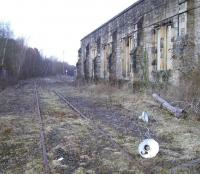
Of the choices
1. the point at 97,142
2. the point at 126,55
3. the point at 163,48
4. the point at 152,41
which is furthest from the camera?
the point at 126,55

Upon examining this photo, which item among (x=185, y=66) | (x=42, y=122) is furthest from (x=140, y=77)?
(x=42, y=122)

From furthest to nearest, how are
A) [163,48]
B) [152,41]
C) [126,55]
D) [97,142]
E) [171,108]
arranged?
[126,55] → [152,41] → [163,48] → [171,108] → [97,142]

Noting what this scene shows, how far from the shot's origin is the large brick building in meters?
13.9

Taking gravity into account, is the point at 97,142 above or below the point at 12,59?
below

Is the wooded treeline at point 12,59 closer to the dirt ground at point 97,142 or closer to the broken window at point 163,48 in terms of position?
the broken window at point 163,48

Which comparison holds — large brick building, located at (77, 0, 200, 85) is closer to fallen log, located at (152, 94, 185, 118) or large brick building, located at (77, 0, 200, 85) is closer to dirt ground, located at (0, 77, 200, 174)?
fallen log, located at (152, 94, 185, 118)

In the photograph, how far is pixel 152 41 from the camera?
18.4m

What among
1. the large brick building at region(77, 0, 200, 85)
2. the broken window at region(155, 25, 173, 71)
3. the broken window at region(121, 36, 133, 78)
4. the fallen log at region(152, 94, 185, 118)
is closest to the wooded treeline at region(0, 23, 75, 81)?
the large brick building at region(77, 0, 200, 85)

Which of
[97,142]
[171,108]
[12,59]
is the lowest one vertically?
[97,142]

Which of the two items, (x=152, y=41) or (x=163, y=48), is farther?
(x=152, y=41)

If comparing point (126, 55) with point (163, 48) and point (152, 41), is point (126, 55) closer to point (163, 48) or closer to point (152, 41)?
point (152, 41)

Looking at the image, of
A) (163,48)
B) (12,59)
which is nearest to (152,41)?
(163,48)

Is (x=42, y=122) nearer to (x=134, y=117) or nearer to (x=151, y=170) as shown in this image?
(x=134, y=117)

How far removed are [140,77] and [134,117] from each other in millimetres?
8481
